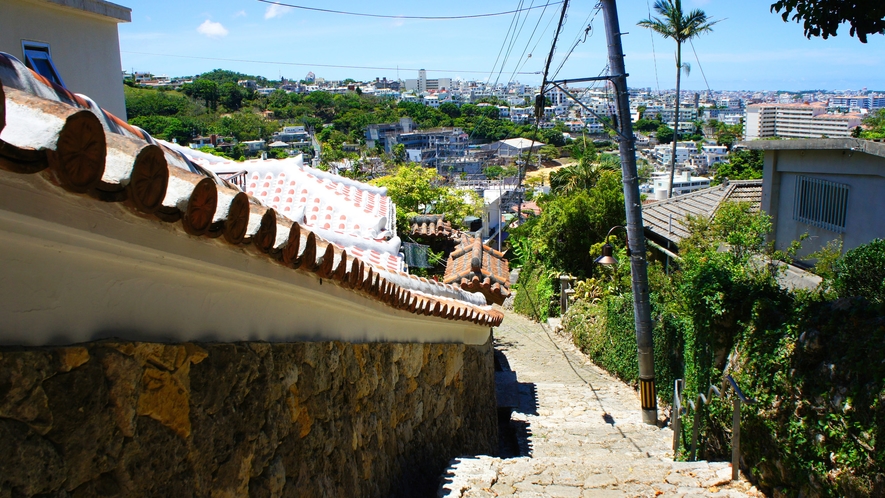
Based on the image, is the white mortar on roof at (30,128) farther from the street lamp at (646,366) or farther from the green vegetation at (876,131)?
the green vegetation at (876,131)

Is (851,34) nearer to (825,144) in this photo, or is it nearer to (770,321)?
(770,321)

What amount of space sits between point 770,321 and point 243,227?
517cm

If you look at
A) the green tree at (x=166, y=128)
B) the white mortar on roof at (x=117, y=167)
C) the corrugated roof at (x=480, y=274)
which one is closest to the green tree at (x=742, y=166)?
the corrugated roof at (x=480, y=274)

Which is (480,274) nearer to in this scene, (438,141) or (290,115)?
(438,141)

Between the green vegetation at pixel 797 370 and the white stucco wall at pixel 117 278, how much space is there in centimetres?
370

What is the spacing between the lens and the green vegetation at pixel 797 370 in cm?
441

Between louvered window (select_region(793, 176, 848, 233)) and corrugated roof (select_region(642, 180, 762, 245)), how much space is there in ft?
8.45

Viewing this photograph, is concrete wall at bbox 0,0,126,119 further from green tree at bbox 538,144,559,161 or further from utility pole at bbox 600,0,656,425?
green tree at bbox 538,144,559,161

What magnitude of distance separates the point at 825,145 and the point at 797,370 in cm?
857

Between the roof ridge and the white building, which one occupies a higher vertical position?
the roof ridge

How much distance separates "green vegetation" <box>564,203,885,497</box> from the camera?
14.5 ft

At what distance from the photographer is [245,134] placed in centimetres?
8075

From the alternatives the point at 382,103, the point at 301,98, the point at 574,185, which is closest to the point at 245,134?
the point at 301,98

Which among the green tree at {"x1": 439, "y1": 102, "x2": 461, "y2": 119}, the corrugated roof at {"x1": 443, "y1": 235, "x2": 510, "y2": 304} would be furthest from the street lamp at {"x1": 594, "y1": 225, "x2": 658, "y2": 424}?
the green tree at {"x1": 439, "y1": 102, "x2": 461, "y2": 119}
